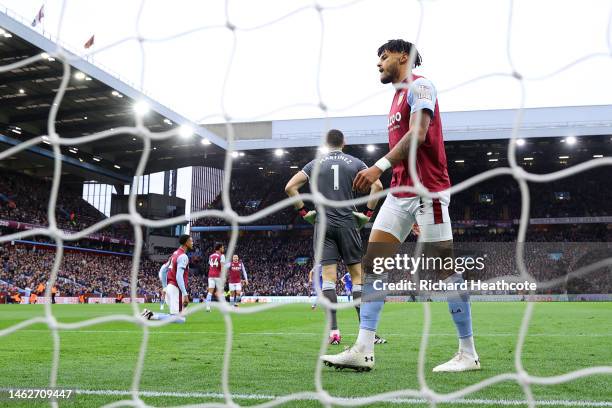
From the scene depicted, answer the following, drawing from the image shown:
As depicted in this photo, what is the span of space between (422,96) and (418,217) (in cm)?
72

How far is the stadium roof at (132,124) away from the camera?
67.2 ft

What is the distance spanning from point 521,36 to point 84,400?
2680 millimetres

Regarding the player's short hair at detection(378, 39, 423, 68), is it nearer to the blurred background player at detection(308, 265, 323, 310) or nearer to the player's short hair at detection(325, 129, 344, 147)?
the player's short hair at detection(325, 129, 344, 147)

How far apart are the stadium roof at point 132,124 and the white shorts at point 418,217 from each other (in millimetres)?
12816

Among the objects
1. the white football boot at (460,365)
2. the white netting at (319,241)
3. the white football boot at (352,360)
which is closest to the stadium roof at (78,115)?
the white netting at (319,241)

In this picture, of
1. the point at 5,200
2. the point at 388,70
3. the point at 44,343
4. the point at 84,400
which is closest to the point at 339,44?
the point at 388,70

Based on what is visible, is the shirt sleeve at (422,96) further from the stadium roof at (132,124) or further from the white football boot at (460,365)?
the stadium roof at (132,124)

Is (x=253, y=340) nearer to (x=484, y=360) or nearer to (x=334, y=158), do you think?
(x=334, y=158)

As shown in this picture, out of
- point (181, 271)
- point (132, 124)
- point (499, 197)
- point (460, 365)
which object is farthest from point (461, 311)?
point (499, 197)

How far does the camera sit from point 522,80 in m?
2.10

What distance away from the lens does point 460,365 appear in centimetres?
317

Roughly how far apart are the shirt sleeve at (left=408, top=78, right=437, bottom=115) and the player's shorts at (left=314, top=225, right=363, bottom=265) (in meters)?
1.92

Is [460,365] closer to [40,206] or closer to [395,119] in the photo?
[395,119]

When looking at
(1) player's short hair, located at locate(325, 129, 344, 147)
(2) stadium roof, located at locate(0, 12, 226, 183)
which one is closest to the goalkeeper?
(1) player's short hair, located at locate(325, 129, 344, 147)
